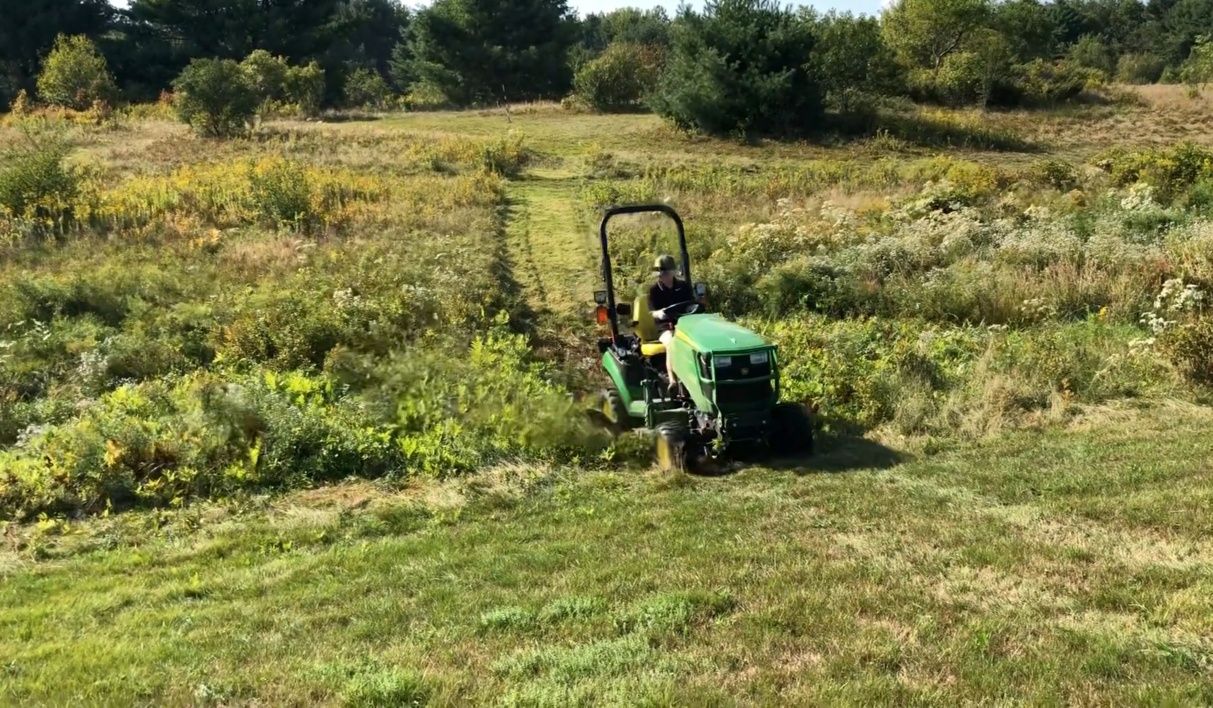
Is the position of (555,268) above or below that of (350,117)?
below

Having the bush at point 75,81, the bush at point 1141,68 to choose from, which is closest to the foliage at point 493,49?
the bush at point 75,81

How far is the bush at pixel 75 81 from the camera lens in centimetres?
3547

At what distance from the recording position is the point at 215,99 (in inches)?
1040

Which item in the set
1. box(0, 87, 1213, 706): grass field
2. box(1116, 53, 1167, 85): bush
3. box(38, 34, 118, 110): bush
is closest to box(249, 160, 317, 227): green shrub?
box(0, 87, 1213, 706): grass field

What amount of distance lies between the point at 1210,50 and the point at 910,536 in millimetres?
43405

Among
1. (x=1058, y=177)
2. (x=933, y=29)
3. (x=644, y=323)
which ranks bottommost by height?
(x=644, y=323)

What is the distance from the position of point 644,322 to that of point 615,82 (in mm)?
33431

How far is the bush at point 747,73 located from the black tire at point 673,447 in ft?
79.4

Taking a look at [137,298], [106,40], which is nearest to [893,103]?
[137,298]

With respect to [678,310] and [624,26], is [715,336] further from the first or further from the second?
[624,26]

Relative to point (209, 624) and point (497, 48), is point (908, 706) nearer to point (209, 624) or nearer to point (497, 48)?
point (209, 624)

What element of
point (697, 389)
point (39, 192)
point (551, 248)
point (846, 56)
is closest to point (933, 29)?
point (846, 56)

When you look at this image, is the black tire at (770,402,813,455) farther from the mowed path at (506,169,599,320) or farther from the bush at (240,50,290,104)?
the bush at (240,50,290,104)

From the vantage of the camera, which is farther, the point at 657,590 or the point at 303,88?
the point at 303,88
